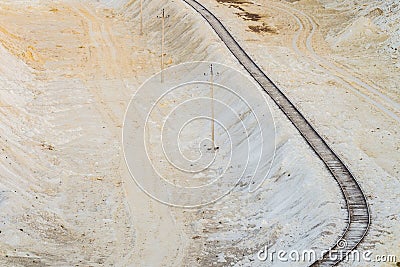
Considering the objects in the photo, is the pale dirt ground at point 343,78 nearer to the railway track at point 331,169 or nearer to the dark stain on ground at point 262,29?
the dark stain on ground at point 262,29

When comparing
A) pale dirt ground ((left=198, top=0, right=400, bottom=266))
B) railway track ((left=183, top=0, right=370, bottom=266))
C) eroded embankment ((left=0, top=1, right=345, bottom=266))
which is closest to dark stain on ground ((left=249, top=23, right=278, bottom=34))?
pale dirt ground ((left=198, top=0, right=400, bottom=266))

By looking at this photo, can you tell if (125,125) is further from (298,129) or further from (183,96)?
(298,129)

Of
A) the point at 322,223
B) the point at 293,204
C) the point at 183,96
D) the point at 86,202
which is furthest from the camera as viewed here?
the point at 183,96

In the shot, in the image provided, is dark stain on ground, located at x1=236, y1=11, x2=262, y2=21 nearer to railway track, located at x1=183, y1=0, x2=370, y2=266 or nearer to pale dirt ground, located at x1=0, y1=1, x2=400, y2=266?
pale dirt ground, located at x1=0, y1=1, x2=400, y2=266

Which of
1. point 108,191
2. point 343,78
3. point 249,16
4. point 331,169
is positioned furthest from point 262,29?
point 331,169

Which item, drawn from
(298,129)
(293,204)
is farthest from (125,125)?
(293,204)

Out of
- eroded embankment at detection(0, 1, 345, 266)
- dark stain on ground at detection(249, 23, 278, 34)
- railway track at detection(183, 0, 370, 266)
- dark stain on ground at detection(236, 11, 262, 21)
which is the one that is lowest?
eroded embankment at detection(0, 1, 345, 266)
